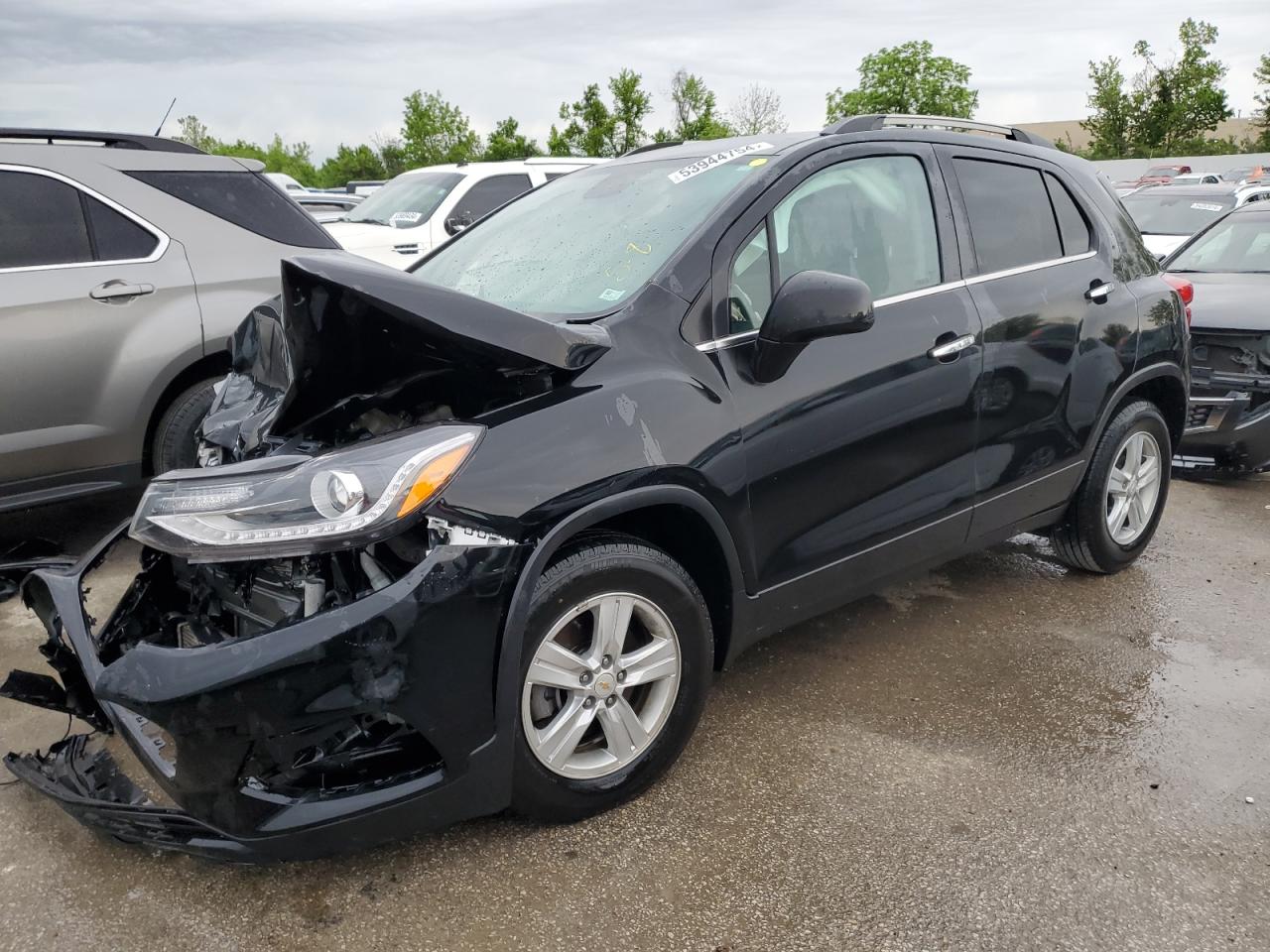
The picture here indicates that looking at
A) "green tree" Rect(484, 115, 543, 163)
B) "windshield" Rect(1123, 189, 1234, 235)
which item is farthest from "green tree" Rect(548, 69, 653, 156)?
"windshield" Rect(1123, 189, 1234, 235)

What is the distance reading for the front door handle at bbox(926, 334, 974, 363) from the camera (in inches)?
129

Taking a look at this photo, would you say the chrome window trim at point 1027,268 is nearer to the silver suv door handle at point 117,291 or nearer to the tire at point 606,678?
the tire at point 606,678

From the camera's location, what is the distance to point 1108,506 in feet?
14.2

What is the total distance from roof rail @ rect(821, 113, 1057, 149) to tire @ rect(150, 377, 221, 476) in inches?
117

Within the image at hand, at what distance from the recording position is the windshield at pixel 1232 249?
6.86 m

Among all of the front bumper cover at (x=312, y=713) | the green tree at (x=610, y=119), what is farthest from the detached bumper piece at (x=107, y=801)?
the green tree at (x=610, y=119)

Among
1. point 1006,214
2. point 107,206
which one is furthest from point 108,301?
point 1006,214

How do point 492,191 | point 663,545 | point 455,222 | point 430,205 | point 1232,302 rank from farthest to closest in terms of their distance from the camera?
1. point 492,191
2. point 430,205
3. point 455,222
4. point 1232,302
5. point 663,545

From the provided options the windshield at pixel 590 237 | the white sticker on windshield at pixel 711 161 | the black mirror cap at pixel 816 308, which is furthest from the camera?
the white sticker on windshield at pixel 711 161

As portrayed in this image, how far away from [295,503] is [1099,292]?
3.22 meters

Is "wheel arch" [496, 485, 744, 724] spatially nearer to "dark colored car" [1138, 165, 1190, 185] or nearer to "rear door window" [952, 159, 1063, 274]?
"rear door window" [952, 159, 1063, 274]

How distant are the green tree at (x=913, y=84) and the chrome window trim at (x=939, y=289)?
3954 cm

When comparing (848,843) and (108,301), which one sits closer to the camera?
(848,843)

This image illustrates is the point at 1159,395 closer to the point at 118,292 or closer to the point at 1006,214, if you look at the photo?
the point at 1006,214
